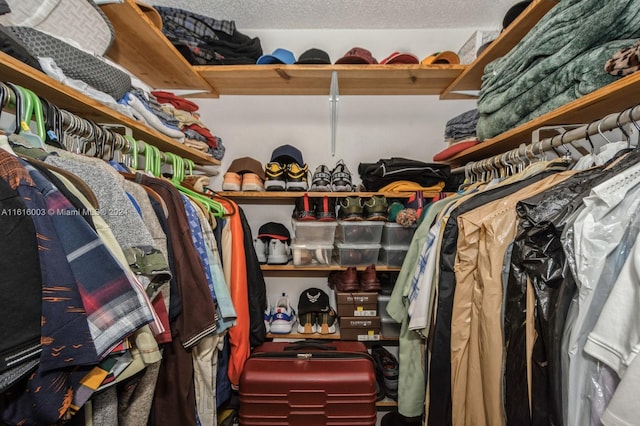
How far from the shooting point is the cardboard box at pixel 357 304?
138 cm

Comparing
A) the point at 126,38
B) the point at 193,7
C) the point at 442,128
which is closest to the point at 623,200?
the point at 442,128

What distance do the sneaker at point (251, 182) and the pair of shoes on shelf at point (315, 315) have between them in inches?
25.6

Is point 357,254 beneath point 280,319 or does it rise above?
above

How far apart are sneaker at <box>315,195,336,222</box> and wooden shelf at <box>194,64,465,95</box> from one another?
62cm

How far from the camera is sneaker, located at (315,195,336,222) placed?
1.37 meters

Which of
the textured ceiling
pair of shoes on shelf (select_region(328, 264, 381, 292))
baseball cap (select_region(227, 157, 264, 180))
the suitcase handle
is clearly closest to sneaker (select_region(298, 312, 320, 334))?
the suitcase handle

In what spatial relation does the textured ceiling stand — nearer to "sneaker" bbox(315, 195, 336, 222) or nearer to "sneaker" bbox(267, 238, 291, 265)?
"sneaker" bbox(315, 195, 336, 222)

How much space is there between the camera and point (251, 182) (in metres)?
1.39

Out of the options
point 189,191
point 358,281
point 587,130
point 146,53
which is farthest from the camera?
point 358,281

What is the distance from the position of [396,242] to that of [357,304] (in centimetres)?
37

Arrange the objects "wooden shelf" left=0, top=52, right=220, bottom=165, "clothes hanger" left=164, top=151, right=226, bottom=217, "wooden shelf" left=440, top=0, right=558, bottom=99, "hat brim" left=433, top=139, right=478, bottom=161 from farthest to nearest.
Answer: "hat brim" left=433, top=139, right=478, bottom=161
"clothes hanger" left=164, top=151, right=226, bottom=217
"wooden shelf" left=440, top=0, right=558, bottom=99
"wooden shelf" left=0, top=52, right=220, bottom=165

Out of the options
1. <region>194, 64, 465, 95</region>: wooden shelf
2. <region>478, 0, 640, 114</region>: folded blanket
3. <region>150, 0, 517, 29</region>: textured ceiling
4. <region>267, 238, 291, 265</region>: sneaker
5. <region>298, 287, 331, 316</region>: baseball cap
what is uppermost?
<region>150, 0, 517, 29</region>: textured ceiling

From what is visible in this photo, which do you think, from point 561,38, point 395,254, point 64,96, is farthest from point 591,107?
point 64,96

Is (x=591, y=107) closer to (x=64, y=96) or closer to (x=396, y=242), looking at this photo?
(x=396, y=242)
